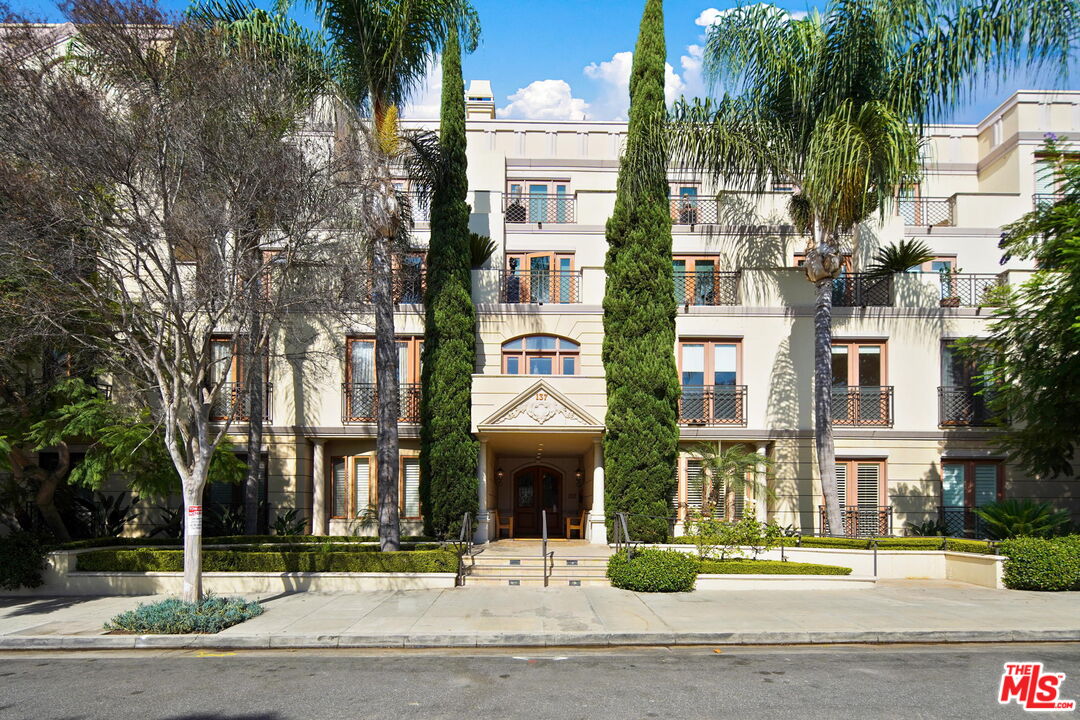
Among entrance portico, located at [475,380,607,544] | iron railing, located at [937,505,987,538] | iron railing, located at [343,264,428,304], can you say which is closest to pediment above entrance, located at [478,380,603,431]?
entrance portico, located at [475,380,607,544]

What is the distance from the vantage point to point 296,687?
30.7 ft

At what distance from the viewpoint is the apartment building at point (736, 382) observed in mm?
21797

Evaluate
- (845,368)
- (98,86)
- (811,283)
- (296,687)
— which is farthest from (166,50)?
(845,368)

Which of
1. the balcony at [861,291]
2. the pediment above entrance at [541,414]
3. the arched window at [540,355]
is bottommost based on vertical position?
the pediment above entrance at [541,414]

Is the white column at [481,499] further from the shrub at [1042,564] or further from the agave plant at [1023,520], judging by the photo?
the agave plant at [1023,520]

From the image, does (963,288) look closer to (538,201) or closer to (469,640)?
(538,201)

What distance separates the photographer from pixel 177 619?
40.8ft

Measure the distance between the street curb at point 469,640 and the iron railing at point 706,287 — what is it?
12.4 metres

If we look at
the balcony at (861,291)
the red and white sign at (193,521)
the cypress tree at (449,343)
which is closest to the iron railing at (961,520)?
the balcony at (861,291)

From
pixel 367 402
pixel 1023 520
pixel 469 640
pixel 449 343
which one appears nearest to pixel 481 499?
pixel 449 343

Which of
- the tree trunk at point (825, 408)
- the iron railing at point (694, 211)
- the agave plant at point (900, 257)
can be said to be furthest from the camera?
the iron railing at point (694, 211)

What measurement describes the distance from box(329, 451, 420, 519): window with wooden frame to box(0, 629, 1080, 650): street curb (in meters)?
9.98

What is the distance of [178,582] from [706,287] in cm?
1598

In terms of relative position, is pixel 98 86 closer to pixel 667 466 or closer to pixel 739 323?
pixel 667 466
